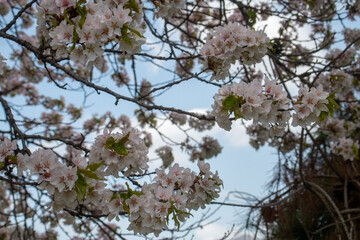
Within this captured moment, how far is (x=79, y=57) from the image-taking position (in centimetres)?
126

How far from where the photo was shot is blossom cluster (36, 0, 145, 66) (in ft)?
3.70

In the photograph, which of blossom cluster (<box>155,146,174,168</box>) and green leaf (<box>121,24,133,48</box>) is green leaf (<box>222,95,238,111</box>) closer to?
green leaf (<box>121,24,133,48</box>)

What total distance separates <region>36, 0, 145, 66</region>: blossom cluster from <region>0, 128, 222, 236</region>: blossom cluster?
0.31 meters

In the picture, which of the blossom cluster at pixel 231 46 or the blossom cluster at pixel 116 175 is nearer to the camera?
the blossom cluster at pixel 116 175

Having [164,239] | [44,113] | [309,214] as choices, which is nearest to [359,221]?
[309,214]

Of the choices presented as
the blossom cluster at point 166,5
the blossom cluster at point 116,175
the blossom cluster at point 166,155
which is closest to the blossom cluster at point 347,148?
the blossom cluster at point 166,155

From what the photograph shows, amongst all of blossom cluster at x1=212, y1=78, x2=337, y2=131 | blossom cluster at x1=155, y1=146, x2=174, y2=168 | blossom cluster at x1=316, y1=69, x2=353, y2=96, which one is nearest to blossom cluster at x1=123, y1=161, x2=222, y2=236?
blossom cluster at x1=212, y1=78, x2=337, y2=131

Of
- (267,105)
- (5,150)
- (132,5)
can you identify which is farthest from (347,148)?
(5,150)

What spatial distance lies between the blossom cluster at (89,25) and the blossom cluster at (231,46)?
34 cm

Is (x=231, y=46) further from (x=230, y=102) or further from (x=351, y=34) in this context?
(x=351, y=34)

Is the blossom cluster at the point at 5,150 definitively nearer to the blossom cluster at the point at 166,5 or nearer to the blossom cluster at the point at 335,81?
the blossom cluster at the point at 166,5

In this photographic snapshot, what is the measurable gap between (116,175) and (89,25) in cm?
51

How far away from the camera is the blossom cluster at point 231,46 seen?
54.6 inches

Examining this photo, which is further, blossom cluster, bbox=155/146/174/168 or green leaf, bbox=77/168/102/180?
blossom cluster, bbox=155/146/174/168
